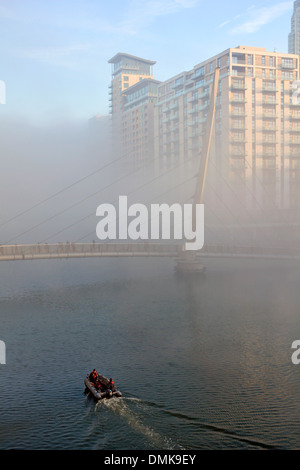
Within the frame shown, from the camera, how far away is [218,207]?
114 metres

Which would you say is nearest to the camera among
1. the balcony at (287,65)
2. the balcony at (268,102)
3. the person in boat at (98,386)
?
the person in boat at (98,386)

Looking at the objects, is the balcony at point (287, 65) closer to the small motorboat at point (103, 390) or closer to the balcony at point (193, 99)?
the balcony at point (193, 99)

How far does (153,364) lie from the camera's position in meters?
33.3

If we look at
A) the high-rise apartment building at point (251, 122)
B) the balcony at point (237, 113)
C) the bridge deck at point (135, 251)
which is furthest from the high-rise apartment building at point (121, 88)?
the bridge deck at point (135, 251)

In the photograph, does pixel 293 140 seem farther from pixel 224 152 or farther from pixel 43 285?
pixel 43 285

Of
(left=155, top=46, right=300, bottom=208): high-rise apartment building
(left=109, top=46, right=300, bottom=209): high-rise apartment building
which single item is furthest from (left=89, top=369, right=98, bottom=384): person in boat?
(left=155, top=46, right=300, bottom=208): high-rise apartment building

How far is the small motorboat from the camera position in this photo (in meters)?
27.1

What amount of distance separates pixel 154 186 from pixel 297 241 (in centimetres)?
6243

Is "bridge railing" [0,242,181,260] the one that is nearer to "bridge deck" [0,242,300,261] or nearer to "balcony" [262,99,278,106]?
"bridge deck" [0,242,300,261]

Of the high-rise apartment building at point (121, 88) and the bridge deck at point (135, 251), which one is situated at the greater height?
the high-rise apartment building at point (121, 88)

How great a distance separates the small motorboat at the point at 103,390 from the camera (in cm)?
2709

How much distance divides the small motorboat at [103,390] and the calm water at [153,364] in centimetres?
72
